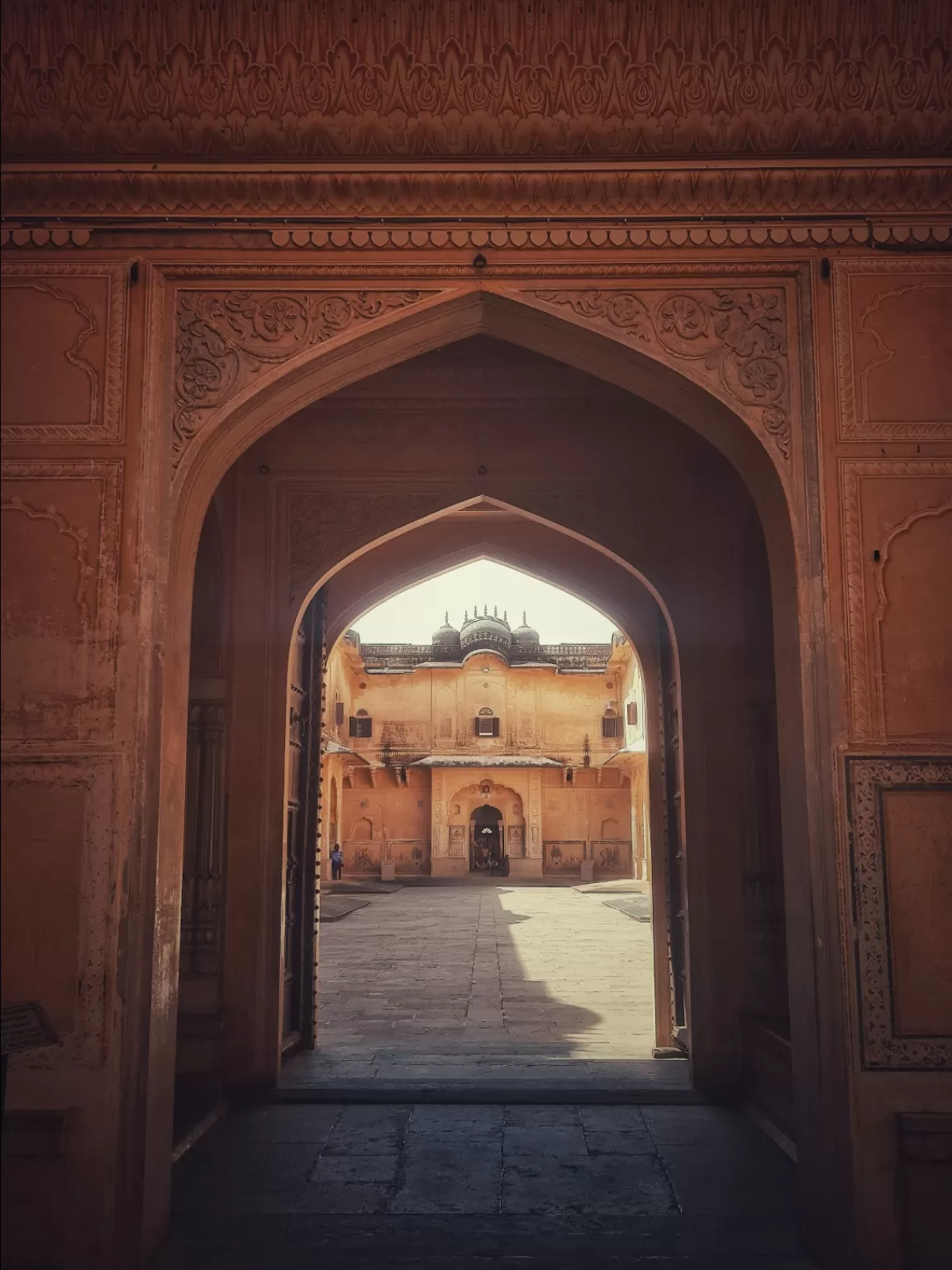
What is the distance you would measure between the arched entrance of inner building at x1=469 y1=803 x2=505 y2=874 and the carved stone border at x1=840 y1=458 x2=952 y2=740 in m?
25.0

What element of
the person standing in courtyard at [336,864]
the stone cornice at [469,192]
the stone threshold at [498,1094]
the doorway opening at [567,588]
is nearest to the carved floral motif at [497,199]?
the stone cornice at [469,192]

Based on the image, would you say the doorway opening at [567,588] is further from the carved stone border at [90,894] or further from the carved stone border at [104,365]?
the carved stone border at [90,894]

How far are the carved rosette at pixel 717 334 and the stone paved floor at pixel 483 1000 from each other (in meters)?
3.63

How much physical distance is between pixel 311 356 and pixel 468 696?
83.0ft

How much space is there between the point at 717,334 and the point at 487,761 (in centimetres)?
2385

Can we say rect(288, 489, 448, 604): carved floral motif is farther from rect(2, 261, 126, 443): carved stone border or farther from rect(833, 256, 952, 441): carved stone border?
rect(833, 256, 952, 441): carved stone border

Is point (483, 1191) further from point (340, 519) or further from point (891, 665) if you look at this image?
point (340, 519)

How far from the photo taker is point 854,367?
11.1 ft

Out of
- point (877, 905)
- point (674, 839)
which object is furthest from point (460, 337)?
point (674, 839)

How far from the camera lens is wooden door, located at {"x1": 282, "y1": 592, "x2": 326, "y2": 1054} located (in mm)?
6016

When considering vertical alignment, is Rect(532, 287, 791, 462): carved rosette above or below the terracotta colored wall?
above

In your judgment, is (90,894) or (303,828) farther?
(303,828)

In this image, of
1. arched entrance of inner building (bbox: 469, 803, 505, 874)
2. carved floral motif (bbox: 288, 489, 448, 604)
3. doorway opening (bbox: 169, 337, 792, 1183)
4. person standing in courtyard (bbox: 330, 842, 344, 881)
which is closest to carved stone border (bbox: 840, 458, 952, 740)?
doorway opening (bbox: 169, 337, 792, 1183)

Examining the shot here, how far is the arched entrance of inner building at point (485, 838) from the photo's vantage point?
91.0ft
